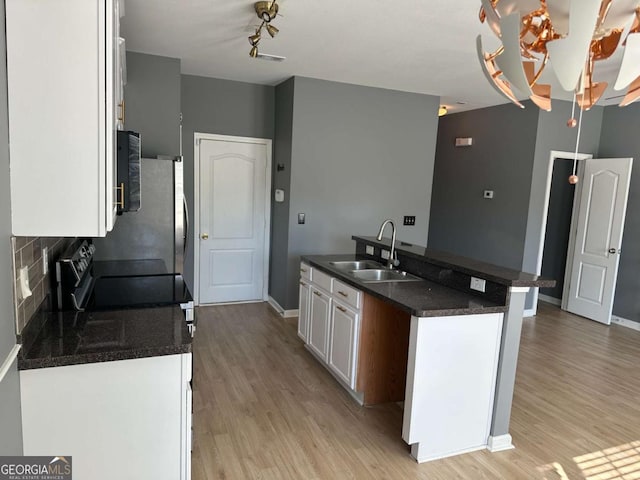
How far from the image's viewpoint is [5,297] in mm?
1410

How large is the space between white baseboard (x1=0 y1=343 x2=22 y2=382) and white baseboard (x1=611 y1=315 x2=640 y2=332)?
595 cm

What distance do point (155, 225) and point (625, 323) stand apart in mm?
5351

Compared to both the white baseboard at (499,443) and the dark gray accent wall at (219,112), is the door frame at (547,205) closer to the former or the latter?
the white baseboard at (499,443)

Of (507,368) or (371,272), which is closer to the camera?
(507,368)

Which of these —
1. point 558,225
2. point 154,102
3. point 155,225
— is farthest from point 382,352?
point 558,225

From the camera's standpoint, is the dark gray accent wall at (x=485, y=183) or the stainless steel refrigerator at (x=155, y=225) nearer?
the stainless steel refrigerator at (x=155, y=225)

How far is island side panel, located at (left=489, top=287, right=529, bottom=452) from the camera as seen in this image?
249 centimetres

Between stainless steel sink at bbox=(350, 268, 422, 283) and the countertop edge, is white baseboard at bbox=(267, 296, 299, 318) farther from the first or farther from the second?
the countertop edge

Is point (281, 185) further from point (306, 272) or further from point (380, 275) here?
point (380, 275)

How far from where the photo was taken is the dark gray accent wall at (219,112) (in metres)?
4.86

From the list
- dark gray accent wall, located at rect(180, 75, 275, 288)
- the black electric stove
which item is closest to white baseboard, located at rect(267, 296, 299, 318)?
dark gray accent wall, located at rect(180, 75, 275, 288)

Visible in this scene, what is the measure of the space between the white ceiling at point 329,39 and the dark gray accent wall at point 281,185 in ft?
0.85

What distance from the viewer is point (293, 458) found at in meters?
2.46

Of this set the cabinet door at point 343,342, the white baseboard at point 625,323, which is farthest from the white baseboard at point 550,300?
the cabinet door at point 343,342
